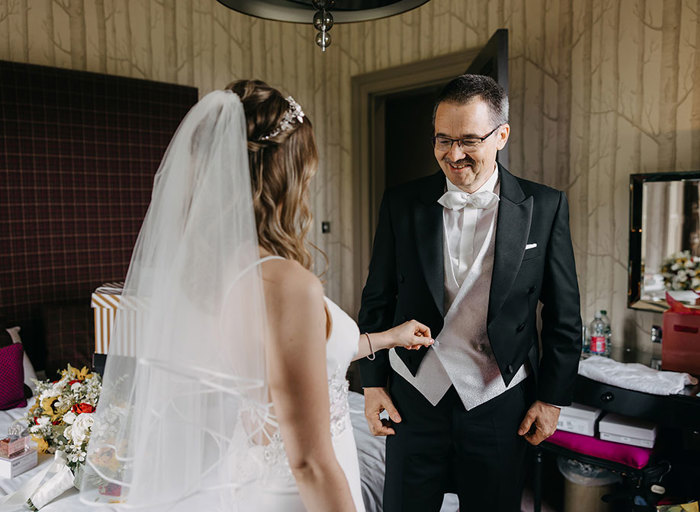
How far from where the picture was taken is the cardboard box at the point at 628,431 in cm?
229

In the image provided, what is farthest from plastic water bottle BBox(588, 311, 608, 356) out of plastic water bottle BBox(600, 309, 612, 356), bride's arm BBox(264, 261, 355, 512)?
bride's arm BBox(264, 261, 355, 512)

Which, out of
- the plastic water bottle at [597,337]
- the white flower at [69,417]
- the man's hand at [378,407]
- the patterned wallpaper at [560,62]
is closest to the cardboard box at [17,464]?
the white flower at [69,417]

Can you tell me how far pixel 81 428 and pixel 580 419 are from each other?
2009 millimetres

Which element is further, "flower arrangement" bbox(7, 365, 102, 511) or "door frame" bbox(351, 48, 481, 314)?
"door frame" bbox(351, 48, 481, 314)

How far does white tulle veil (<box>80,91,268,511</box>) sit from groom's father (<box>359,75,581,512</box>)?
57 cm

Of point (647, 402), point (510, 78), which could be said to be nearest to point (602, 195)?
point (510, 78)

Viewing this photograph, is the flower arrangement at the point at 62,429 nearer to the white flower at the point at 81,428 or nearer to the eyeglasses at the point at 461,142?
the white flower at the point at 81,428

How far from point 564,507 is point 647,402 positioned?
769 mm

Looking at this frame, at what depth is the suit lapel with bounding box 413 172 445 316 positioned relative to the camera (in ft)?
5.10

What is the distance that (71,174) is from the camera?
10.0 ft

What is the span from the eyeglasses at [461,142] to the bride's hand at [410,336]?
0.51 meters

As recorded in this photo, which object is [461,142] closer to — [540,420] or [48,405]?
[540,420]

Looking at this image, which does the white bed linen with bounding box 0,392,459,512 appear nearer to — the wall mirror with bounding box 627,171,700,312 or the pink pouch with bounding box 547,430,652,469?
the pink pouch with bounding box 547,430,652,469

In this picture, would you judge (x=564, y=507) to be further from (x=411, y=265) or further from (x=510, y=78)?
(x=510, y=78)
